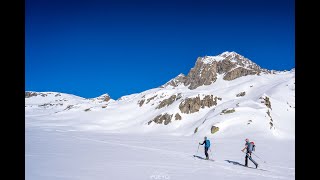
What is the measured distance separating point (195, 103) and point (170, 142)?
1975 inches

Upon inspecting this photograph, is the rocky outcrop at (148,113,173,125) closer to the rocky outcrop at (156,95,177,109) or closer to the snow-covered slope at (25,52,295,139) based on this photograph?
the snow-covered slope at (25,52,295,139)

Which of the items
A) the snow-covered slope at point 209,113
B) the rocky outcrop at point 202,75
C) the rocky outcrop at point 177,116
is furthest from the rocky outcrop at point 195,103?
the rocky outcrop at point 202,75

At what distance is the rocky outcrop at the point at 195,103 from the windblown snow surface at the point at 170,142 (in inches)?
80.2

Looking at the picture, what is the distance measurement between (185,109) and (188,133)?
22400 mm

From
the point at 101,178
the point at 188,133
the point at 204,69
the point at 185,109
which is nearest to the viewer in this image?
the point at 101,178

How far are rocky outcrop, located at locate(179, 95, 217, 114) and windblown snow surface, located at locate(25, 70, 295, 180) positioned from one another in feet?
6.69

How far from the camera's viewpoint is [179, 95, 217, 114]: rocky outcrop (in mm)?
90250

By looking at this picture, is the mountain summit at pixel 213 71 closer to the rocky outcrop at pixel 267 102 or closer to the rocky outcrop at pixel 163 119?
the rocky outcrop at pixel 163 119

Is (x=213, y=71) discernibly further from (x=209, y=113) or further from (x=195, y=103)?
(x=209, y=113)
